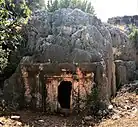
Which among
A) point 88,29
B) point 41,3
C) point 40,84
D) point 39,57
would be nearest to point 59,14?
point 88,29

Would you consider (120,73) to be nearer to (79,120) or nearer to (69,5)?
(69,5)

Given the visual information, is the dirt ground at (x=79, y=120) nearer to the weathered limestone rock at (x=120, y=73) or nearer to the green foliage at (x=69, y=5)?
the weathered limestone rock at (x=120, y=73)

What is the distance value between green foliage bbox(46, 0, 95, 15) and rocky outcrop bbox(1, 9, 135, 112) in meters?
5.04

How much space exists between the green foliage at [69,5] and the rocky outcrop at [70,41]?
5.04 meters

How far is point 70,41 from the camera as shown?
50.9 ft

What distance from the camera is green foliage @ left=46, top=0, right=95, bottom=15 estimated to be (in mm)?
22750

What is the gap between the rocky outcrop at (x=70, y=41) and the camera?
48.6ft

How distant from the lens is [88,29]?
15.8 m

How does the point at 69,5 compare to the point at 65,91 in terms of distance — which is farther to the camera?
the point at 69,5

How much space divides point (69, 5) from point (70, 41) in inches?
343

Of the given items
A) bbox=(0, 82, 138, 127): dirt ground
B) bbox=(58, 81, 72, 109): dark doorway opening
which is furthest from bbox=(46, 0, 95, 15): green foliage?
bbox=(0, 82, 138, 127): dirt ground

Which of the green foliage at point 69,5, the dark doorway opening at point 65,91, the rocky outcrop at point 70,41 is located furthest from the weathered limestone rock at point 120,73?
the green foliage at point 69,5

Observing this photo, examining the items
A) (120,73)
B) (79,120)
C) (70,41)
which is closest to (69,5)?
(120,73)

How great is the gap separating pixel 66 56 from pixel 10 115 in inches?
158
